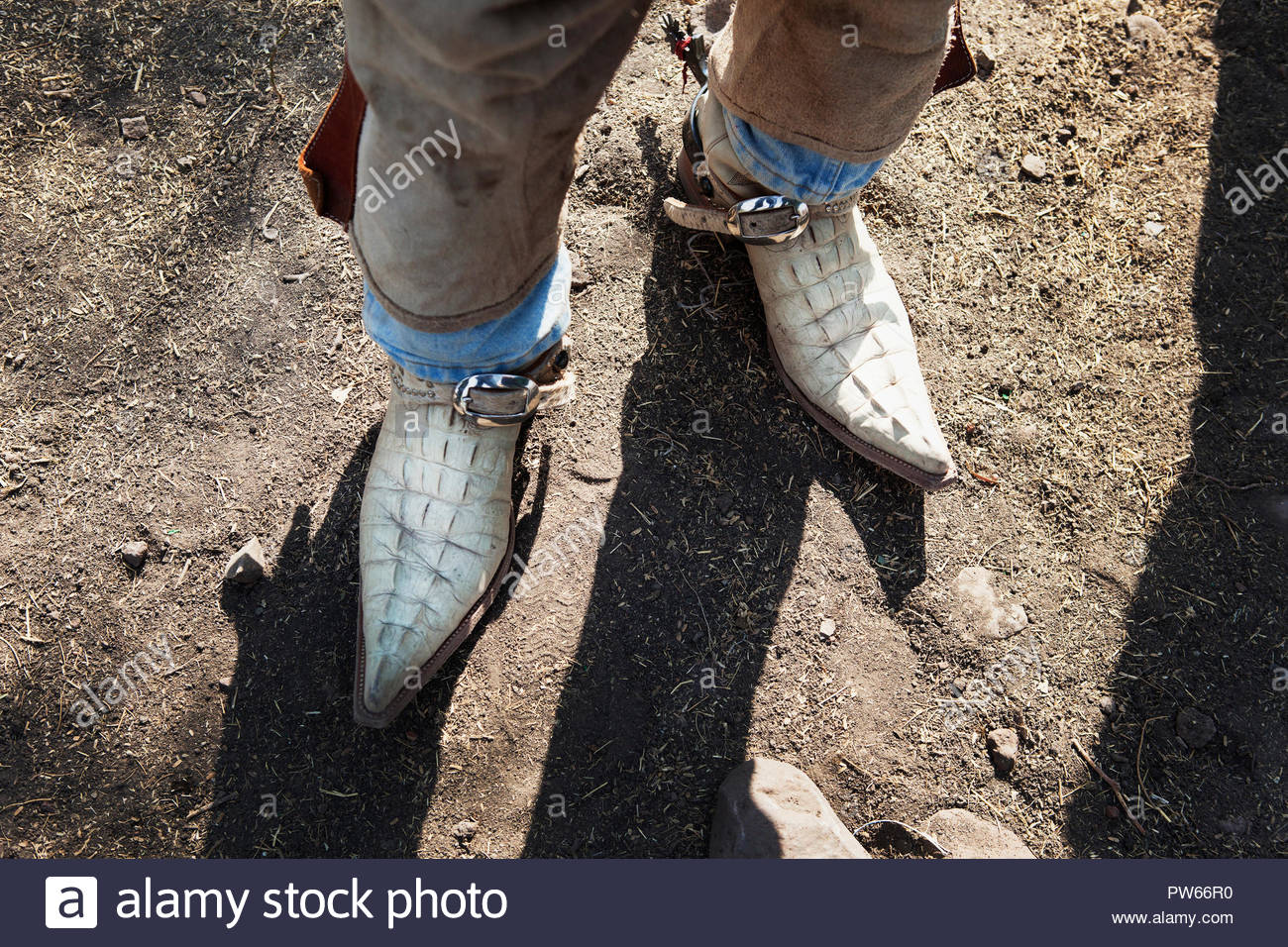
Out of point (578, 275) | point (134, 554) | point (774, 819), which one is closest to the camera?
point (774, 819)

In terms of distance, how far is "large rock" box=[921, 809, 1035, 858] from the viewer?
7.21 ft

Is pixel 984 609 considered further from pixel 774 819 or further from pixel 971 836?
pixel 774 819

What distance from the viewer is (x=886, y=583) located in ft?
7.91

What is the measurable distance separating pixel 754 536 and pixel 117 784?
1783 mm

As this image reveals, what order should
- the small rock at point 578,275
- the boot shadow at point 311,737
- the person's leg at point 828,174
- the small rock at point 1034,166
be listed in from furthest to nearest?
the small rock at point 1034,166, the small rock at point 578,275, the boot shadow at point 311,737, the person's leg at point 828,174

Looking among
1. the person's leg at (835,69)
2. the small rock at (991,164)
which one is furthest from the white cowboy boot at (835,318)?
the small rock at (991,164)

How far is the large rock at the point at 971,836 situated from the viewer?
7.21ft

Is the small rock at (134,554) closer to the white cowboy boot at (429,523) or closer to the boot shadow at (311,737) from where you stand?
the boot shadow at (311,737)

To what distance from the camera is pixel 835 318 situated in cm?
239

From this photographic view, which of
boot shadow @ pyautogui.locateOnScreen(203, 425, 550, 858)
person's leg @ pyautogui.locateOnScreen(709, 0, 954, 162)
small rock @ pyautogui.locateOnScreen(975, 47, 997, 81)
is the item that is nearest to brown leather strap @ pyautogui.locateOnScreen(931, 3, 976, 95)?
person's leg @ pyautogui.locateOnScreen(709, 0, 954, 162)

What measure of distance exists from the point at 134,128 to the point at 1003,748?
3.27 metres

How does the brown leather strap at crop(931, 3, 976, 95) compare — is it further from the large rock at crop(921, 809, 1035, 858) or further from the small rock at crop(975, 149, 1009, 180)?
the large rock at crop(921, 809, 1035, 858)

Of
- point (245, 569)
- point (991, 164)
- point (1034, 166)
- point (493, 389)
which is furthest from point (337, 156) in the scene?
point (1034, 166)

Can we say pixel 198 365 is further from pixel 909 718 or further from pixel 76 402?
pixel 909 718
